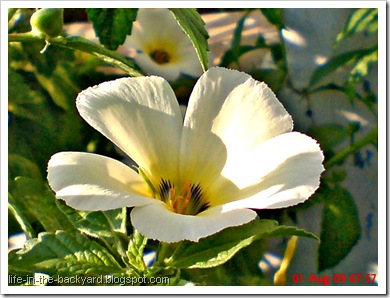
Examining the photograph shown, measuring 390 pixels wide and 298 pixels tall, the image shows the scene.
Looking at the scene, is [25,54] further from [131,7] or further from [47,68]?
[131,7]

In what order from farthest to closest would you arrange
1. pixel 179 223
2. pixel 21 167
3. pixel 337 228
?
pixel 337 228, pixel 21 167, pixel 179 223

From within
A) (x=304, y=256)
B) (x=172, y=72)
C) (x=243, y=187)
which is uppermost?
(x=172, y=72)

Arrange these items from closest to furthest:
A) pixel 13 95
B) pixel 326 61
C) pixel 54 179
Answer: pixel 54 179 → pixel 13 95 → pixel 326 61

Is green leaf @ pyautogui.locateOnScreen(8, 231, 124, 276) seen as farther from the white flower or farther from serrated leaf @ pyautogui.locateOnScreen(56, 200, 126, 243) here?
the white flower

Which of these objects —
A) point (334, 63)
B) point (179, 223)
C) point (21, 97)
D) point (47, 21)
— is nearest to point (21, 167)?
point (21, 97)

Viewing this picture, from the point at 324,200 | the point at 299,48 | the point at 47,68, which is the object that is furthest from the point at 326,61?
the point at 47,68

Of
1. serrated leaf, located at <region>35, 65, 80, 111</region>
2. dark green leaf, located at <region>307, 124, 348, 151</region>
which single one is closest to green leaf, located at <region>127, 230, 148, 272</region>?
serrated leaf, located at <region>35, 65, 80, 111</region>

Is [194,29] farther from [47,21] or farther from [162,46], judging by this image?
[162,46]
